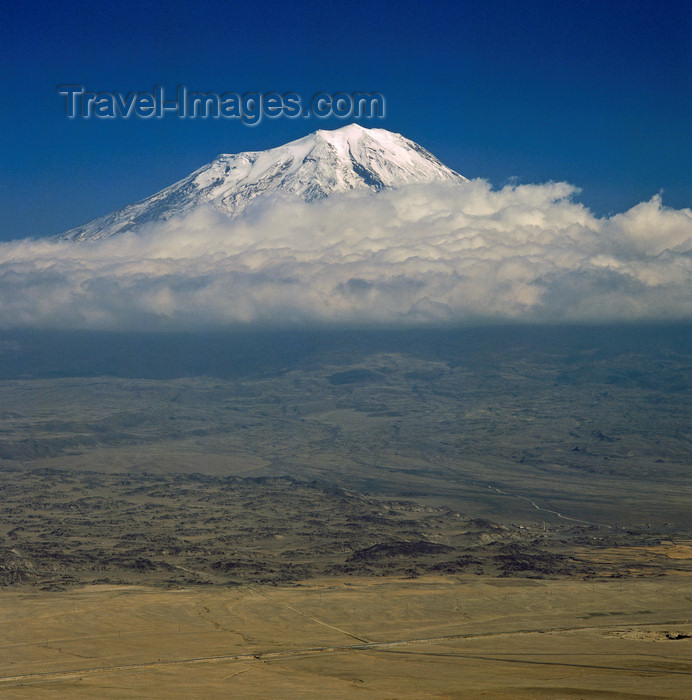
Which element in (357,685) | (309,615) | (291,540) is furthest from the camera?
(291,540)

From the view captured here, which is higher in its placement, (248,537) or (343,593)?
(343,593)

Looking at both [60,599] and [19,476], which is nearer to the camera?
[60,599]

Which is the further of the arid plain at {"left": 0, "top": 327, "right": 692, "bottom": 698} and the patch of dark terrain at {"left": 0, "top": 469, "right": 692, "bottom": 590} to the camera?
the patch of dark terrain at {"left": 0, "top": 469, "right": 692, "bottom": 590}

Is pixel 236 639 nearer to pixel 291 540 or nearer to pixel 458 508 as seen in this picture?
pixel 291 540

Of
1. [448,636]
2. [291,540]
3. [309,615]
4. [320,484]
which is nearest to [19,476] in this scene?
[320,484]

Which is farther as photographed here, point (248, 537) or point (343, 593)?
point (248, 537)

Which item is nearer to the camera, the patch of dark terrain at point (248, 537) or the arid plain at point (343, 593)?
the arid plain at point (343, 593)

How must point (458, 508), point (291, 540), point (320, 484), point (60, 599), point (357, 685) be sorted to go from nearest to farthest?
point (357, 685), point (60, 599), point (291, 540), point (458, 508), point (320, 484)
